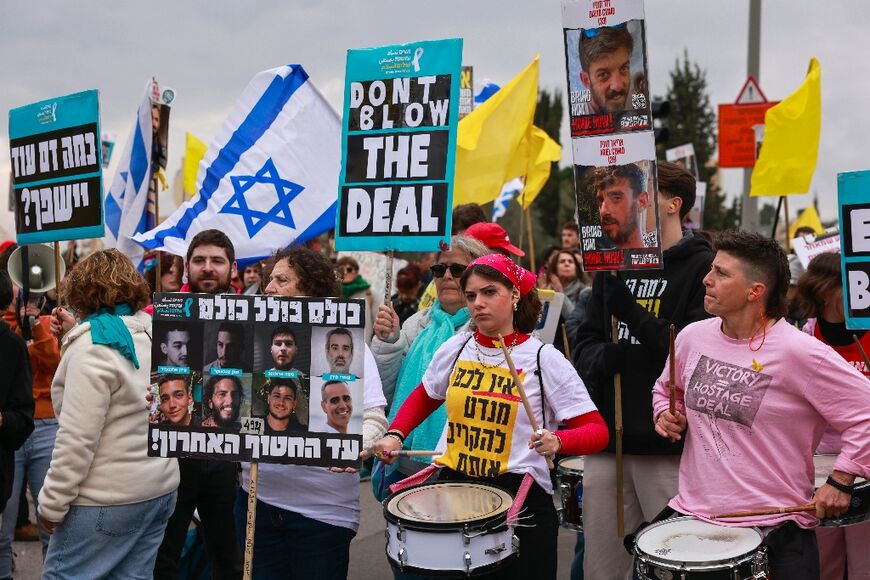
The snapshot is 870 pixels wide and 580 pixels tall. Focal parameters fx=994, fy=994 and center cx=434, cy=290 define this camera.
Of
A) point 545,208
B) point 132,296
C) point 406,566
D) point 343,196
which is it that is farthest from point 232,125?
point 545,208

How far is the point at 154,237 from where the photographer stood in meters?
6.94

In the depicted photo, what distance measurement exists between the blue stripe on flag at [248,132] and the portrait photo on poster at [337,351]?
3642 mm

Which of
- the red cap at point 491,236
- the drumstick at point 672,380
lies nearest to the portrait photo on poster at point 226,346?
the drumstick at point 672,380

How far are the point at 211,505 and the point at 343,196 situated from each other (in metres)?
1.81

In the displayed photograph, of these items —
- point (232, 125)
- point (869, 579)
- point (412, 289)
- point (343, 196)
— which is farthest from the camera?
point (412, 289)

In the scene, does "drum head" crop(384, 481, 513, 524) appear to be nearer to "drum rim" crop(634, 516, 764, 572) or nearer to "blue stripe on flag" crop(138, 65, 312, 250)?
"drum rim" crop(634, 516, 764, 572)

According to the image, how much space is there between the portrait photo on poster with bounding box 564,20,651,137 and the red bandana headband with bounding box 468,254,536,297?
2.39 ft

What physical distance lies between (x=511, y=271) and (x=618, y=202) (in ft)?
2.09

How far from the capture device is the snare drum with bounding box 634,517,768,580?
3285mm

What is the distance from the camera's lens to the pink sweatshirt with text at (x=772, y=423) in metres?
3.55

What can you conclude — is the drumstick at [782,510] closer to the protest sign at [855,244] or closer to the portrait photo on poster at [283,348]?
the protest sign at [855,244]

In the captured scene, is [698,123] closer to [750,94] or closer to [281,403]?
[750,94]

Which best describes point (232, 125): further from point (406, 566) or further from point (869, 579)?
point (869, 579)

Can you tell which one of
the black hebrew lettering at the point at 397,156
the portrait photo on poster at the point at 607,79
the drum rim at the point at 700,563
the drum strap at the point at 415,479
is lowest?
the drum rim at the point at 700,563
